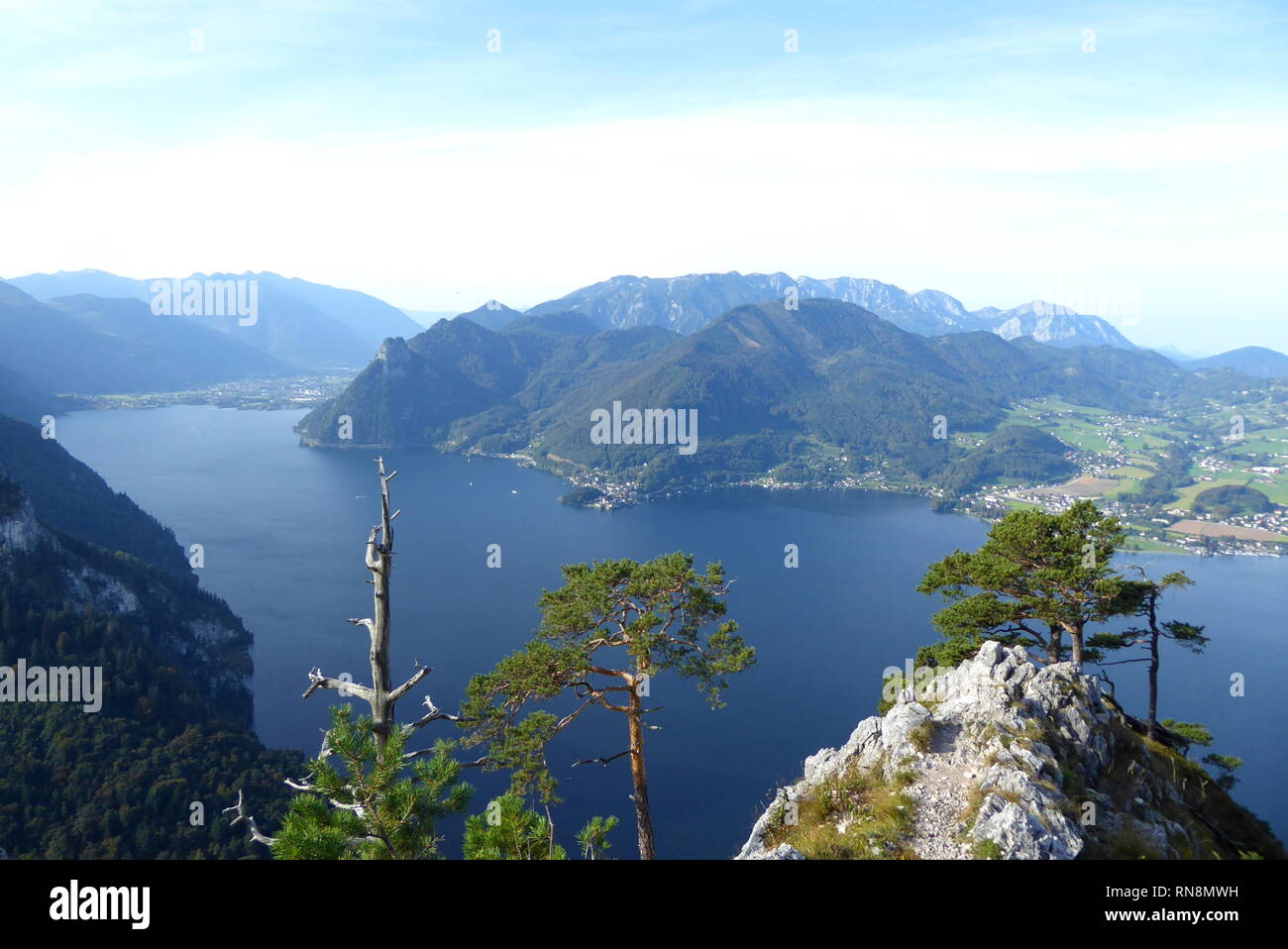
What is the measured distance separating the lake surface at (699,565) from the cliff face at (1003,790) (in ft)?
20.6

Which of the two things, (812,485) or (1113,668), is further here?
(812,485)

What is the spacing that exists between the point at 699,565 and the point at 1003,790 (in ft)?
312

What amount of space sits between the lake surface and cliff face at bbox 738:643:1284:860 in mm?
6281

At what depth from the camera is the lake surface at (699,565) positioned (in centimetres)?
5762

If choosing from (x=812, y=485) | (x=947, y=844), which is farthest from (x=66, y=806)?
(x=812, y=485)

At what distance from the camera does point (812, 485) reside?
186 metres

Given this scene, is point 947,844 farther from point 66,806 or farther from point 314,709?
point 314,709

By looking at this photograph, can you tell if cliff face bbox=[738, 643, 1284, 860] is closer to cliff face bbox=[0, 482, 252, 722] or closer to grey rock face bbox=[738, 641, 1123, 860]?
grey rock face bbox=[738, 641, 1123, 860]

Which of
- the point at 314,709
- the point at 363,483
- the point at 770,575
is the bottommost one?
the point at 314,709

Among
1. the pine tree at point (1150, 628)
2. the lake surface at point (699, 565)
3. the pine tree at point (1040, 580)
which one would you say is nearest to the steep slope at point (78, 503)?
the lake surface at point (699, 565)

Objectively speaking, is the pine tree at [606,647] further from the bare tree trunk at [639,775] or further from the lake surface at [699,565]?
the lake surface at [699,565]

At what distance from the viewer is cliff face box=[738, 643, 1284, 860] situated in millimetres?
11133
